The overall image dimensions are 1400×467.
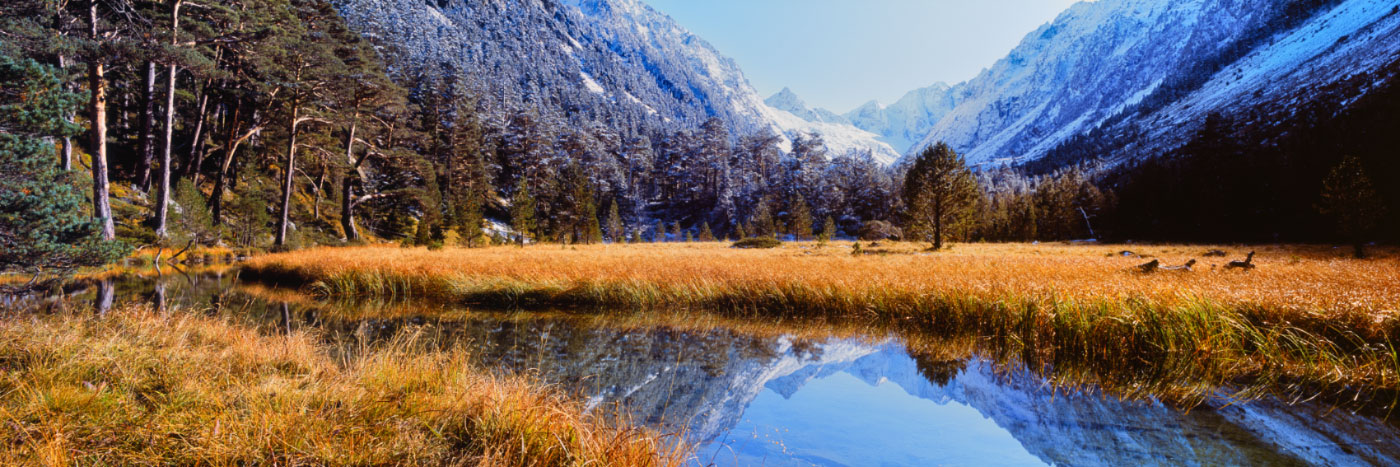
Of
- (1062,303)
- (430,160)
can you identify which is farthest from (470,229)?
(1062,303)

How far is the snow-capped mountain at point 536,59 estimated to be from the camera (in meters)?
72.4

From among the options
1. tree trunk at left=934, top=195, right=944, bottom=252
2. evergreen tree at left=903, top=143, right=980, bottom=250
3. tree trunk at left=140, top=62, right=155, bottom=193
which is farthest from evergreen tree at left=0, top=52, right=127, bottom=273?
tree trunk at left=934, top=195, right=944, bottom=252

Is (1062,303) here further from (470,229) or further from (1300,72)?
(1300,72)

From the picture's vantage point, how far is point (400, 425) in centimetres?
334

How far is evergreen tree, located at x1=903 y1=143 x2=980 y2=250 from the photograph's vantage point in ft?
104

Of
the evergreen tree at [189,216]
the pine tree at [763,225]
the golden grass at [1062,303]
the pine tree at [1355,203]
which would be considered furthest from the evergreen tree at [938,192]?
the evergreen tree at [189,216]

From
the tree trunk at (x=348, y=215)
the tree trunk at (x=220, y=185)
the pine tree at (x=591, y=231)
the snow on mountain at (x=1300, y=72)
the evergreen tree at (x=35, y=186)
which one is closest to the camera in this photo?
the evergreen tree at (x=35, y=186)

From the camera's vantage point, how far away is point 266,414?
316cm

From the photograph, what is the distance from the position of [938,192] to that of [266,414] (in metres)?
34.3

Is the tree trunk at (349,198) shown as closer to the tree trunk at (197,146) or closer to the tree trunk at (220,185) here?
the tree trunk at (220,185)

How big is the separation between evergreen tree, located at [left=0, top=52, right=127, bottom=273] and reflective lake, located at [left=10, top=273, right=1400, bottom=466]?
2.93m

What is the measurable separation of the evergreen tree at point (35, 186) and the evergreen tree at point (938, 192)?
1309 inches

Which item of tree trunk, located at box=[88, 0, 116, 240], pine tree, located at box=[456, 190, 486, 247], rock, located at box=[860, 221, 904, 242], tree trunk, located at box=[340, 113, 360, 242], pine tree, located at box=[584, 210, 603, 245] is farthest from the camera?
rock, located at box=[860, 221, 904, 242]

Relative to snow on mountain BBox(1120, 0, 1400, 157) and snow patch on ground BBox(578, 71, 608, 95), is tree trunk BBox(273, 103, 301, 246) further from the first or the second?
snow on mountain BBox(1120, 0, 1400, 157)
